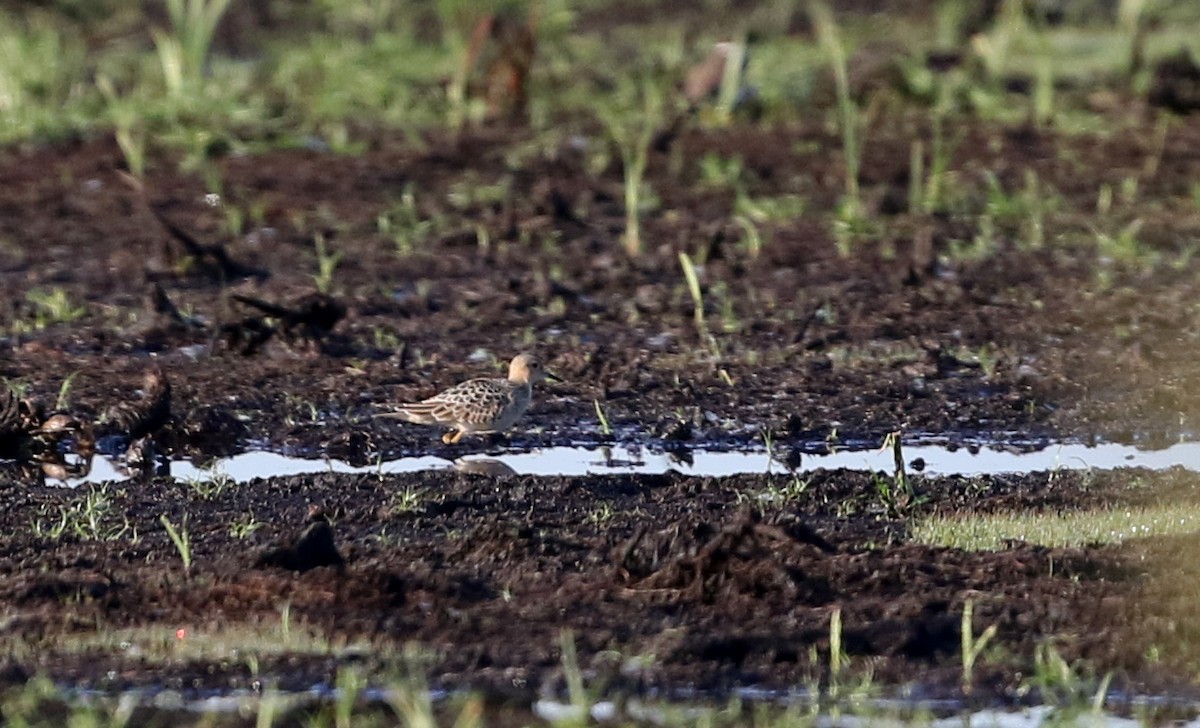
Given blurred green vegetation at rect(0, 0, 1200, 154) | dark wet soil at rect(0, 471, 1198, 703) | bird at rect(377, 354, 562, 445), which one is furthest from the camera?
blurred green vegetation at rect(0, 0, 1200, 154)

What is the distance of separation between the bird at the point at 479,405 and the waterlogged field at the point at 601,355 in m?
0.14

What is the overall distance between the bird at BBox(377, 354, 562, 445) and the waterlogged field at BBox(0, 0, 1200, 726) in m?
0.14

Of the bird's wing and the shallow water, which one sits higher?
the bird's wing

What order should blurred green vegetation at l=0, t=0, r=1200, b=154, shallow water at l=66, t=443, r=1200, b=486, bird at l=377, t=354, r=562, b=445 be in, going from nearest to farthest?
1. shallow water at l=66, t=443, r=1200, b=486
2. bird at l=377, t=354, r=562, b=445
3. blurred green vegetation at l=0, t=0, r=1200, b=154

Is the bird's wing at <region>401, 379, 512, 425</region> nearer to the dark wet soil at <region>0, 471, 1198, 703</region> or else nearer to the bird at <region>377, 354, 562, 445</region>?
the bird at <region>377, 354, 562, 445</region>

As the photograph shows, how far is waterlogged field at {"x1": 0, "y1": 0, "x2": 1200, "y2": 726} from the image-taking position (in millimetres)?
5387

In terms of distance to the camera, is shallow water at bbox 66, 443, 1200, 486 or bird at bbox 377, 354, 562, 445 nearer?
shallow water at bbox 66, 443, 1200, 486

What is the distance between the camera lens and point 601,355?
877 centimetres

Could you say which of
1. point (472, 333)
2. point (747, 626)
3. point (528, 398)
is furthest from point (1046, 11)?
point (747, 626)

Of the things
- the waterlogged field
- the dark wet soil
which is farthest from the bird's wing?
the dark wet soil

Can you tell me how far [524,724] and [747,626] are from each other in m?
0.81

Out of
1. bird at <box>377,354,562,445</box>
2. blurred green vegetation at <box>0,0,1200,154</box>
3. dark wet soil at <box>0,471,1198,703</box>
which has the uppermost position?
dark wet soil at <box>0,471,1198,703</box>

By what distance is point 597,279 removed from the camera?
9.97m

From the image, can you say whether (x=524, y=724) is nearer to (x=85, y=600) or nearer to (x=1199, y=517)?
(x=85, y=600)
